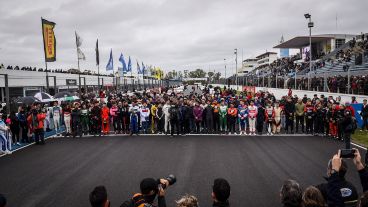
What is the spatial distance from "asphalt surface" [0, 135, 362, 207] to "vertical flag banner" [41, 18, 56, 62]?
26.7 ft

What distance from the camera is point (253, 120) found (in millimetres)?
15102

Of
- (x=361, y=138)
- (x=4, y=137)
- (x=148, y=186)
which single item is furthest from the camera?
(x=361, y=138)

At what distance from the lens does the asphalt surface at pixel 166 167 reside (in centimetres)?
691

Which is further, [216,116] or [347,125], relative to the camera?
[216,116]

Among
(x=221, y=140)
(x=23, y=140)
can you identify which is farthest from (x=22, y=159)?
(x=221, y=140)

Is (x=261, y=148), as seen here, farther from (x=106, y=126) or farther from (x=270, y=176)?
(x=106, y=126)

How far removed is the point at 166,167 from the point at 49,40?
1460cm

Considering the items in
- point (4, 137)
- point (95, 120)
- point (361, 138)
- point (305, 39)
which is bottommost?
point (361, 138)

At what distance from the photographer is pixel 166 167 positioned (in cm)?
900

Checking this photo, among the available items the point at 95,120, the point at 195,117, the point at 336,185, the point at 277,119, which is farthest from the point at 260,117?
the point at 336,185

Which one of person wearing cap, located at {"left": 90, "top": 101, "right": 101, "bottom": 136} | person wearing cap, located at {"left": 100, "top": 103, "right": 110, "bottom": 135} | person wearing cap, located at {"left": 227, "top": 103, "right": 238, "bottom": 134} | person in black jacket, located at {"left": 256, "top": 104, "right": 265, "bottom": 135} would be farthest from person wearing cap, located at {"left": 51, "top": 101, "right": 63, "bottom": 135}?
person in black jacket, located at {"left": 256, "top": 104, "right": 265, "bottom": 135}

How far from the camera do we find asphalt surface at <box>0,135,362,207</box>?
691 centimetres

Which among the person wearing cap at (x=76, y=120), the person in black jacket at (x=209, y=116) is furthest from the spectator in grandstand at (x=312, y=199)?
the person wearing cap at (x=76, y=120)

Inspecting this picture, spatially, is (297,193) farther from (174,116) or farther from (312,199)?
(174,116)
